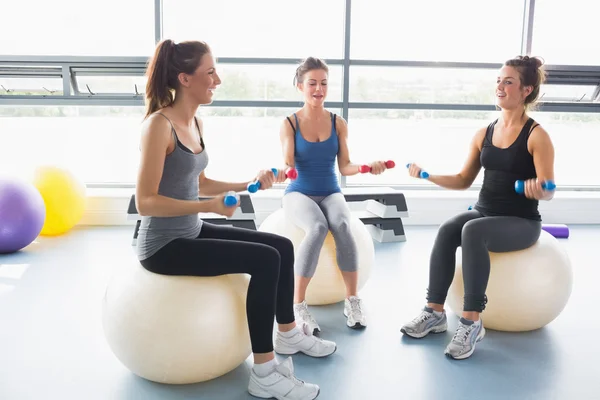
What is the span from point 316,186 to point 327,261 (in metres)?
0.40

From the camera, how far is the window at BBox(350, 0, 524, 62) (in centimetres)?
466

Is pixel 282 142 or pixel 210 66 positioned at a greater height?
pixel 210 66

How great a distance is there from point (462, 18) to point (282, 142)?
2683 millimetres

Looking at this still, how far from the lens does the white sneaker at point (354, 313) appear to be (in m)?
2.52

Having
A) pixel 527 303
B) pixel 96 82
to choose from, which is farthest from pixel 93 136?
pixel 527 303

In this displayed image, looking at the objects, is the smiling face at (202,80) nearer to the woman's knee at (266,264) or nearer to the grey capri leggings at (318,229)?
the woman's knee at (266,264)

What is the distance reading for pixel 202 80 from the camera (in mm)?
1944

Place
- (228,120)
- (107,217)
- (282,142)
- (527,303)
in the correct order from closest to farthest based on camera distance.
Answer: (527,303), (282,142), (107,217), (228,120)

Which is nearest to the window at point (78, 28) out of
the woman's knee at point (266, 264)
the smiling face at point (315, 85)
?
the smiling face at point (315, 85)

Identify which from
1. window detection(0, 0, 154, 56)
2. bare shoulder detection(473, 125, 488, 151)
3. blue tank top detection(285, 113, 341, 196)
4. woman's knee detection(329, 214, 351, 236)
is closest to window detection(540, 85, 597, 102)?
bare shoulder detection(473, 125, 488, 151)

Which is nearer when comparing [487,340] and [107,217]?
[487,340]

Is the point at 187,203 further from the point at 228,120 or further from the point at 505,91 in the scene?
the point at 228,120

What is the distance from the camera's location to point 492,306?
7.96 feet

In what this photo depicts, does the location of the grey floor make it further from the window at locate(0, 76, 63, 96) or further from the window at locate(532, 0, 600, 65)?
the window at locate(532, 0, 600, 65)
